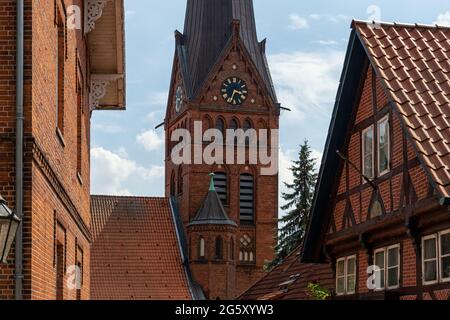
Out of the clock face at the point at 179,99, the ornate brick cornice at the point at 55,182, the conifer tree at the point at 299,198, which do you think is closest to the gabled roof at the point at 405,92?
A: the ornate brick cornice at the point at 55,182

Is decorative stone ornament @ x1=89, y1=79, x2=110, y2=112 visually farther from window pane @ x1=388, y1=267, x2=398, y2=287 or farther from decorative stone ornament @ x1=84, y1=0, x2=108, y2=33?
window pane @ x1=388, y1=267, x2=398, y2=287

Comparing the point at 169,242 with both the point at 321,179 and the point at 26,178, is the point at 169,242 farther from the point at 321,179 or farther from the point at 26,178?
the point at 26,178

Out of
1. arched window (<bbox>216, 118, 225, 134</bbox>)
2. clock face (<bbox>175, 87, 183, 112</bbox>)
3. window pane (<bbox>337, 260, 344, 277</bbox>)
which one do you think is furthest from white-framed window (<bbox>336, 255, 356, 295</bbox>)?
clock face (<bbox>175, 87, 183, 112</bbox>)

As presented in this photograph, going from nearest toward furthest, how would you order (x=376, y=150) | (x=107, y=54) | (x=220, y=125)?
(x=376, y=150) → (x=107, y=54) → (x=220, y=125)

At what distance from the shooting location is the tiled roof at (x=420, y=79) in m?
14.6

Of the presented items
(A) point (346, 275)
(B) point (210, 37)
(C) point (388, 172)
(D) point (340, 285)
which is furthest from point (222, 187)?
(C) point (388, 172)

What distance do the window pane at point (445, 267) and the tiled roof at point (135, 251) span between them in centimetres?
4136

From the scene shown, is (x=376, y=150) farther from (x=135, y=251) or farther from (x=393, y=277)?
(x=135, y=251)

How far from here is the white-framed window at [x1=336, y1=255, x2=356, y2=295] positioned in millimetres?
19531

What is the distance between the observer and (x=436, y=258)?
15.0 metres

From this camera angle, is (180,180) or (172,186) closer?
(180,180)

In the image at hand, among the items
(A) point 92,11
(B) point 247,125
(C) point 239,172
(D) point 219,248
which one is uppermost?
(B) point 247,125

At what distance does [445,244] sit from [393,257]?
237cm
